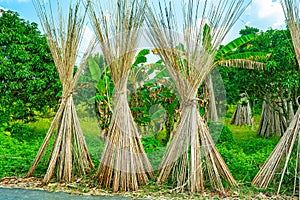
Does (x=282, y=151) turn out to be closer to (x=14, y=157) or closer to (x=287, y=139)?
(x=287, y=139)

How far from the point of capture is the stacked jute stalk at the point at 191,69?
2758 mm

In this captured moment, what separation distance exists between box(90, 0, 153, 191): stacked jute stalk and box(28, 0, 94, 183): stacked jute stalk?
291mm

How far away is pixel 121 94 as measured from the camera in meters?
2.86

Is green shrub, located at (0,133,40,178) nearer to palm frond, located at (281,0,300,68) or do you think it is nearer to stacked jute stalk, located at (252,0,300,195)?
stacked jute stalk, located at (252,0,300,195)

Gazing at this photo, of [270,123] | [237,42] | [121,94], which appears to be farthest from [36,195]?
[270,123]

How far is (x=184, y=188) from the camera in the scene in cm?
282

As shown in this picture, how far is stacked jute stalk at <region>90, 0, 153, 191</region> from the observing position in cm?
279

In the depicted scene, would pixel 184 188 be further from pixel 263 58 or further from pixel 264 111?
pixel 264 111

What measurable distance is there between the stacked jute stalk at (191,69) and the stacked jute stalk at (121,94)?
0.18m

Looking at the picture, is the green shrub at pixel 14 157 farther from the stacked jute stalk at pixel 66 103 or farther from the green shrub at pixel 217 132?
the green shrub at pixel 217 132

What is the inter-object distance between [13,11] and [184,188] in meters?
4.79

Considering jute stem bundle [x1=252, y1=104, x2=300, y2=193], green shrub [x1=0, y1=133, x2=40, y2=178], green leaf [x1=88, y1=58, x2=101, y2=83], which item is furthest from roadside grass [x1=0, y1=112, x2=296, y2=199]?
green leaf [x1=88, y1=58, x2=101, y2=83]

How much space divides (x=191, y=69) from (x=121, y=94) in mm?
645

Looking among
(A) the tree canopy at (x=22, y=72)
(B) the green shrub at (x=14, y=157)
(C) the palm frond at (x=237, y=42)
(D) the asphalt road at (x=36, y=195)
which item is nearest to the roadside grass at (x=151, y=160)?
(B) the green shrub at (x=14, y=157)
